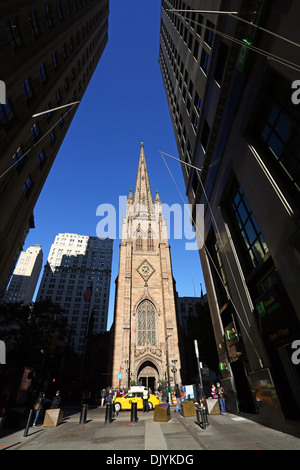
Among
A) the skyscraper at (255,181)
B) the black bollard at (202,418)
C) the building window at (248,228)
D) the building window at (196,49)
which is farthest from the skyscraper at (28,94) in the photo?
the black bollard at (202,418)

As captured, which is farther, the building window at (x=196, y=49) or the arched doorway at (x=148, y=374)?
the arched doorway at (x=148, y=374)

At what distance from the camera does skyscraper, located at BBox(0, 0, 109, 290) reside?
1273 cm

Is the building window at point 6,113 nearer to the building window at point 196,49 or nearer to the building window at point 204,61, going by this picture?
the building window at point 204,61

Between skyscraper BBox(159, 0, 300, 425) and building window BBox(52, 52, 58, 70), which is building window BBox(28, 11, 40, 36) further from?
skyscraper BBox(159, 0, 300, 425)

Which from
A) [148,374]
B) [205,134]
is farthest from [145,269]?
[205,134]

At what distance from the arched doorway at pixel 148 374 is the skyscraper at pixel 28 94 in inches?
1116

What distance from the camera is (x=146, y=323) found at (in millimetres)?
38344

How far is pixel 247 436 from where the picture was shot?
7.88m

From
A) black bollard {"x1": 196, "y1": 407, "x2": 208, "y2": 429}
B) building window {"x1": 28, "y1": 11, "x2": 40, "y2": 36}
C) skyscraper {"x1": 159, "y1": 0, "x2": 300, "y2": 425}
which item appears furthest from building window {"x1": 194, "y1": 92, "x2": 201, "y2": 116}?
black bollard {"x1": 196, "y1": 407, "x2": 208, "y2": 429}

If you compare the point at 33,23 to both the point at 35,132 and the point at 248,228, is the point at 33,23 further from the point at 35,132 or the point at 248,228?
the point at 248,228

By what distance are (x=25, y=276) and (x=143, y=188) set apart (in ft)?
293

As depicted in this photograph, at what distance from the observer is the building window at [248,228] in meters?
11.8

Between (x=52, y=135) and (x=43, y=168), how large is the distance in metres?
3.44
